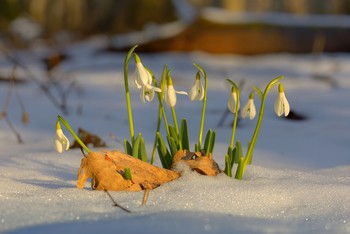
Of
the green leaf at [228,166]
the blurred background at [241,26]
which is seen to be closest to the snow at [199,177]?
the green leaf at [228,166]

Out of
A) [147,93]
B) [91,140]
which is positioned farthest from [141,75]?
[91,140]

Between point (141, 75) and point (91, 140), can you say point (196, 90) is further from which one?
point (91, 140)

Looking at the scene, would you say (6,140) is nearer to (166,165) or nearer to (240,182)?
(166,165)

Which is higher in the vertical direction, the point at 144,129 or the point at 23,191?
the point at 23,191

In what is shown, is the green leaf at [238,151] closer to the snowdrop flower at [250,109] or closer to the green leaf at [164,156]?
the snowdrop flower at [250,109]

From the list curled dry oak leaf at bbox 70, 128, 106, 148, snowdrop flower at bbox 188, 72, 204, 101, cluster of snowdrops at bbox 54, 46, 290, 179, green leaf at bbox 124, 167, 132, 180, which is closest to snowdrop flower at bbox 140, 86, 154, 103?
cluster of snowdrops at bbox 54, 46, 290, 179

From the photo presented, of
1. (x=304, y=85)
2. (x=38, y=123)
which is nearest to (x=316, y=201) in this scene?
(x=38, y=123)

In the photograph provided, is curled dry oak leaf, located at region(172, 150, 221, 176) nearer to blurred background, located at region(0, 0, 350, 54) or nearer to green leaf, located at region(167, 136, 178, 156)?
green leaf, located at region(167, 136, 178, 156)

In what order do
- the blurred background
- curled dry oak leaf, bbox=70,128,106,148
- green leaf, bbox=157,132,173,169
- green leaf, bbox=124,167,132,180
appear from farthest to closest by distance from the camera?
1. the blurred background
2. curled dry oak leaf, bbox=70,128,106,148
3. green leaf, bbox=157,132,173,169
4. green leaf, bbox=124,167,132,180
